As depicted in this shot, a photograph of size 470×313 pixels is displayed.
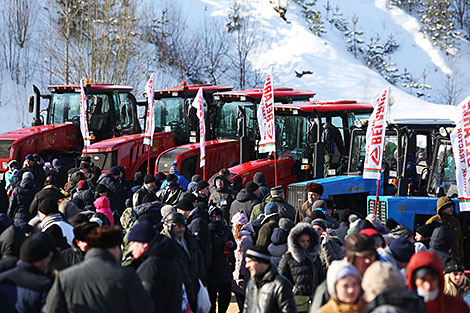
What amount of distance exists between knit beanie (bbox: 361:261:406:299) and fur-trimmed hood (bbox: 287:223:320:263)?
2282 mm

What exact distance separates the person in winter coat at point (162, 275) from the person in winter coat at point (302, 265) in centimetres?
130

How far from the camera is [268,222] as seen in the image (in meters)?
9.32

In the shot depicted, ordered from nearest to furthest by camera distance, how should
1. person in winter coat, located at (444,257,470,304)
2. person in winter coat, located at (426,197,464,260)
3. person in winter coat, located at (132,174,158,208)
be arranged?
person in winter coat, located at (444,257,470,304) → person in winter coat, located at (426,197,464,260) → person in winter coat, located at (132,174,158,208)

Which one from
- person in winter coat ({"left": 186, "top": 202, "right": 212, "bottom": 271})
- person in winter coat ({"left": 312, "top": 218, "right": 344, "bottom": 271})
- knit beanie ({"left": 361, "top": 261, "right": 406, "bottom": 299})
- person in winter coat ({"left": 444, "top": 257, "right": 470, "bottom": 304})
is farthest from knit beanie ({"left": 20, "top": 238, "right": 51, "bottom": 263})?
person in winter coat ({"left": 444, "top": 257, "right": 470, "bottom": 304})

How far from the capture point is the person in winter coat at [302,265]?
7.09 m

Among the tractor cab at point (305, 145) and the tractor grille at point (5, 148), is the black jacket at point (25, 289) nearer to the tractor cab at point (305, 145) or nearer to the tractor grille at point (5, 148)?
the tractor cab at point (305, 145)

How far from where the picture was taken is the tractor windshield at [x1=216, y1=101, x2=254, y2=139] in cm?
1881

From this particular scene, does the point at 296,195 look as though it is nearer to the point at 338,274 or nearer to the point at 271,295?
the point at 271,295

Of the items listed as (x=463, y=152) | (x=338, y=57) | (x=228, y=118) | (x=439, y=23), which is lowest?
(x=228, y=118)

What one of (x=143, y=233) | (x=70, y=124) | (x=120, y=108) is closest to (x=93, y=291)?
(x=143, y=233)

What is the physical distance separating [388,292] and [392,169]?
918cm

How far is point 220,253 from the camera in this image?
9359 millimetres

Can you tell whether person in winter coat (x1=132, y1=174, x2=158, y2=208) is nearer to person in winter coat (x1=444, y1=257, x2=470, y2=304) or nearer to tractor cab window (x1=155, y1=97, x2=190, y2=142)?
person in winter coat (x1=444, y1=257, x2=470, y2=304)

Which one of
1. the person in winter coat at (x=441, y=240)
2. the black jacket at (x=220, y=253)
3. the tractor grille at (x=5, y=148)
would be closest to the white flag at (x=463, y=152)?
the person in winter coat at (x=441, y=240)
